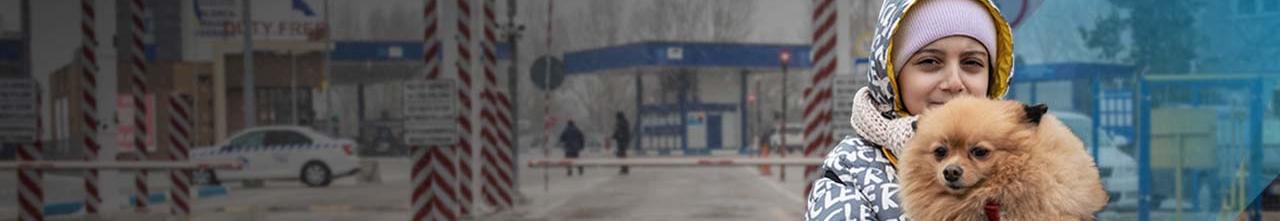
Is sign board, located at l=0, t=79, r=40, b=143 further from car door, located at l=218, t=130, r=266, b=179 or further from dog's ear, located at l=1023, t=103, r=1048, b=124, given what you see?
dog's ear, located at l=1023, t=103, r=1048, b=124

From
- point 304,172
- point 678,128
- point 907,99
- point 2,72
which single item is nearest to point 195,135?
point 304,172

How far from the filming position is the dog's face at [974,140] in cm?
111

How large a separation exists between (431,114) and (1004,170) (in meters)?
8.26

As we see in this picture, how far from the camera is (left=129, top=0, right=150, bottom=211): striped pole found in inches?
417

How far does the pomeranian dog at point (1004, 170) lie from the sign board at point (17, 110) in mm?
9060

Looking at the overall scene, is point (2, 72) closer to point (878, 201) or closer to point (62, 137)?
point (62, 137)

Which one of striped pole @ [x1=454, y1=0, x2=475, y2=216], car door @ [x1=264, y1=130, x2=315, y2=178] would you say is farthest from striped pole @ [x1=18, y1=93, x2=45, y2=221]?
car door @ [x1=264, y1=130, x2=315, y2=178]

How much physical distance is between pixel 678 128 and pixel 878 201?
2312 cm

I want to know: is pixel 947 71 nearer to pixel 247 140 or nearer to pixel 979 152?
pixel 979 152

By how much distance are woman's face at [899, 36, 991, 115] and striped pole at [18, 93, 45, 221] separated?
949 cm

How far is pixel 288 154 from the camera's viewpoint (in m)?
18.1

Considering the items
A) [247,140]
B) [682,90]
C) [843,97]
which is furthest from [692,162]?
[682,90]

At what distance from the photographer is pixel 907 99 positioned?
141 centimetres

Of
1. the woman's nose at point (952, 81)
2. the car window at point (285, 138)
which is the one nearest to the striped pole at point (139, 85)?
the car window at point (285, 138)
